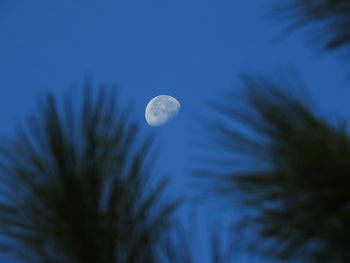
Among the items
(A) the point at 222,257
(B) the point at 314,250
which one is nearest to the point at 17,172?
(A) the point at 222,257

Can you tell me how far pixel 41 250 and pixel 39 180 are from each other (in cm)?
11

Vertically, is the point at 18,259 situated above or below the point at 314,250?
above

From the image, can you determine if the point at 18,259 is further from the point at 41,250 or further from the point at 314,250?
the point at 314,250

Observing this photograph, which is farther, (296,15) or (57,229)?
(296,15)

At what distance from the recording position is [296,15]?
2.91ft

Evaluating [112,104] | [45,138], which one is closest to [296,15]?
[112,104]

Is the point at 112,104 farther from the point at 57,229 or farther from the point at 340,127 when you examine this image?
the point at 340,127

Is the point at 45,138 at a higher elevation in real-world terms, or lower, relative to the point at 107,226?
higher

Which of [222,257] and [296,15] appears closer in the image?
[222,257]

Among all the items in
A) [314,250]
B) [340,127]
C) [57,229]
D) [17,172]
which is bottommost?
[314,250]

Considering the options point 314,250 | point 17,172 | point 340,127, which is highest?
point 17,172

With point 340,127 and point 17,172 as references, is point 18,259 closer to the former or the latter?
point 17,172

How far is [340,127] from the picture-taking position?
2.65ft

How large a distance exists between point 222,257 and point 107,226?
17 cm
